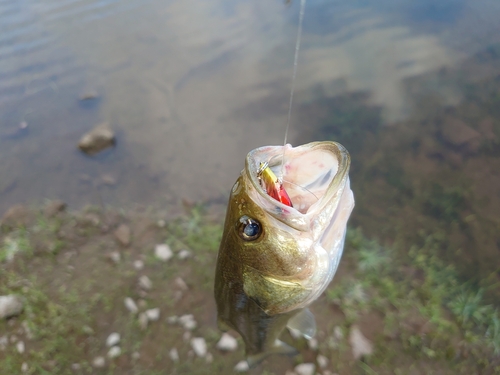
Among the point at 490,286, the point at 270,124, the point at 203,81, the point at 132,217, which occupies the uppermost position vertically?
the point at 203,81

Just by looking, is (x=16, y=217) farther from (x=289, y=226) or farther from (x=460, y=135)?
(x=460, y=135)

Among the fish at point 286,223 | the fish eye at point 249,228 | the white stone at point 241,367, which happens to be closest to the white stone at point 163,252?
the white stone at point 241,367

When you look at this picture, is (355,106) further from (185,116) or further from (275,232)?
(275,232)

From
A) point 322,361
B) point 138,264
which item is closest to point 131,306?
point 138,264

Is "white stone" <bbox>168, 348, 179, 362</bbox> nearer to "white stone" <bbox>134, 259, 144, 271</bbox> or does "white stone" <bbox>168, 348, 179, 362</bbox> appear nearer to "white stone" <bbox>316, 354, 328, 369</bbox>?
"white stone" <bbox>134, 259, 144, 271</bbox>

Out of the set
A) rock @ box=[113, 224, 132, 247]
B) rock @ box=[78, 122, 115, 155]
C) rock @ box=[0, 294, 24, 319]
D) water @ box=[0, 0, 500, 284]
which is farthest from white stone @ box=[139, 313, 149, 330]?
rock @ box=[78, 122, 115, 155]

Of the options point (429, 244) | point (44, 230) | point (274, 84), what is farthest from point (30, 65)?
point (429, 244)
